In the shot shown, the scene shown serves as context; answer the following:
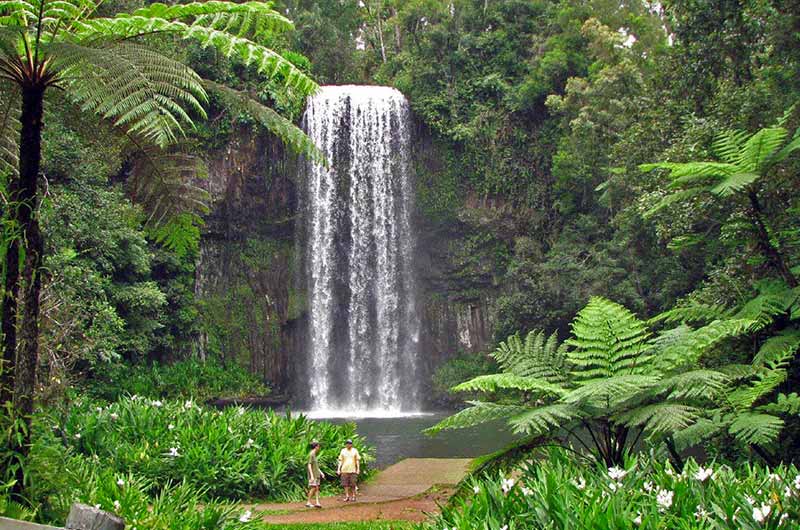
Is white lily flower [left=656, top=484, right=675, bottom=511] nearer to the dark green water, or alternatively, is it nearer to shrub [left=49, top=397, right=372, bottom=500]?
shrub [left=49, top=397, right=372, bottom=500]

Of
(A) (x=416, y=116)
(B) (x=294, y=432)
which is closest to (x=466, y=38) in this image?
(A) (x=416, y=116)

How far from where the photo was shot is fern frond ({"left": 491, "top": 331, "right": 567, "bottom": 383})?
602cm

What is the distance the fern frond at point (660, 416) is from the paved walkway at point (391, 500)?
7.63 ft

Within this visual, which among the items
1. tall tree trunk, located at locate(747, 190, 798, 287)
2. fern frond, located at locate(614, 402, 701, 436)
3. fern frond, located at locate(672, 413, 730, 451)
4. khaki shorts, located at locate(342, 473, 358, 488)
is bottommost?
khaki shorts, located at locate(342, 473, 358, 488)

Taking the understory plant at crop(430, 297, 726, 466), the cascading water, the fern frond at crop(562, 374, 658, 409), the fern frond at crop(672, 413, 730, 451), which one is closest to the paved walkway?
the understory plant at crop(430, 297, 726, 466)

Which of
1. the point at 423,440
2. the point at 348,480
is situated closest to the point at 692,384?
the point at 348,480

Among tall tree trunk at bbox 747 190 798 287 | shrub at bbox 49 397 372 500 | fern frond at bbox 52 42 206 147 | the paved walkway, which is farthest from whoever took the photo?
shrub at bbox 49 397 372 500

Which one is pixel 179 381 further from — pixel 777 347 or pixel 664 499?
pixel 664 499

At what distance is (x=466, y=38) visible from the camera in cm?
2789

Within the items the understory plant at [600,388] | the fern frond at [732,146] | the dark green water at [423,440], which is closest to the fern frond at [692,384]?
the understory plant at [600,388]

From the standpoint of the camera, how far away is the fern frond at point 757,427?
512 cm

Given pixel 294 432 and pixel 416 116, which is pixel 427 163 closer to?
pixel 416 116

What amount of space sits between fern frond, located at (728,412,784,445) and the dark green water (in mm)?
7387

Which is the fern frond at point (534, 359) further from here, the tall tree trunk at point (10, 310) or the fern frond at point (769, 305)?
the tall tree trunk at point (10, 310)
